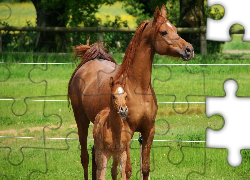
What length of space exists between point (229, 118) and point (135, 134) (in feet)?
13.6

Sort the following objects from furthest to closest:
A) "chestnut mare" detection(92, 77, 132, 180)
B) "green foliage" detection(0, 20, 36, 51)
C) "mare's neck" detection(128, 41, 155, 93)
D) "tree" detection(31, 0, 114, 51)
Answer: "green foliage" detection(0, 20, 36, 51), "tree" detection(31, 0, 114, 51), "mare's neck" detection(128, 41, 155, 93), "chestnut mare" detection(92, 77, 132, 180)

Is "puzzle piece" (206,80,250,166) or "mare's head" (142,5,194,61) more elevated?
"mare's head" (142,5,194,61)

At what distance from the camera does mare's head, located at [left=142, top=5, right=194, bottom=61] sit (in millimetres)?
5168

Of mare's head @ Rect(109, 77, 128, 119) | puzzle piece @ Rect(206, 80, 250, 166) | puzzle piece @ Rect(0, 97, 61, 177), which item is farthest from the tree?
mare's head @ Rect(109, 77, 128, 119)

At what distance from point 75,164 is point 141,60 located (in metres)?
3.47

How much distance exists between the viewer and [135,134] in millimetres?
10156

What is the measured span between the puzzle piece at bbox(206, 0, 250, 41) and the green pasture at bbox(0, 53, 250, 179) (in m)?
0.66

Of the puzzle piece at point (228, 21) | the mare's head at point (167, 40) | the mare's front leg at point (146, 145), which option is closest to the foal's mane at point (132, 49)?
the mare's head at point (167, 40)

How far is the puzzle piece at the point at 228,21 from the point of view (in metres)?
6.18

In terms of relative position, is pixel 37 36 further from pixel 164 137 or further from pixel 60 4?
pixel 164 137

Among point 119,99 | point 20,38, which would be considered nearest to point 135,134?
point 119,99

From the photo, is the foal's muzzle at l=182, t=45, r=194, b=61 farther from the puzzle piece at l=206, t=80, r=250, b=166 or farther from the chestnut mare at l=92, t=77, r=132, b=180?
the puzzle piece at l=206, t=80, r=250, b=166

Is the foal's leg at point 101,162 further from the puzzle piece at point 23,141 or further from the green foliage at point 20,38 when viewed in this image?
the green foliage at point 20,38

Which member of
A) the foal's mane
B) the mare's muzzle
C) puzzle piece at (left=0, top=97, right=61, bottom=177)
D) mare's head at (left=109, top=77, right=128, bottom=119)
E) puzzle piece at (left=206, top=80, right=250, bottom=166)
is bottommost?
puzzle piece at (left=0, top=97, right=61, bottom=177)
